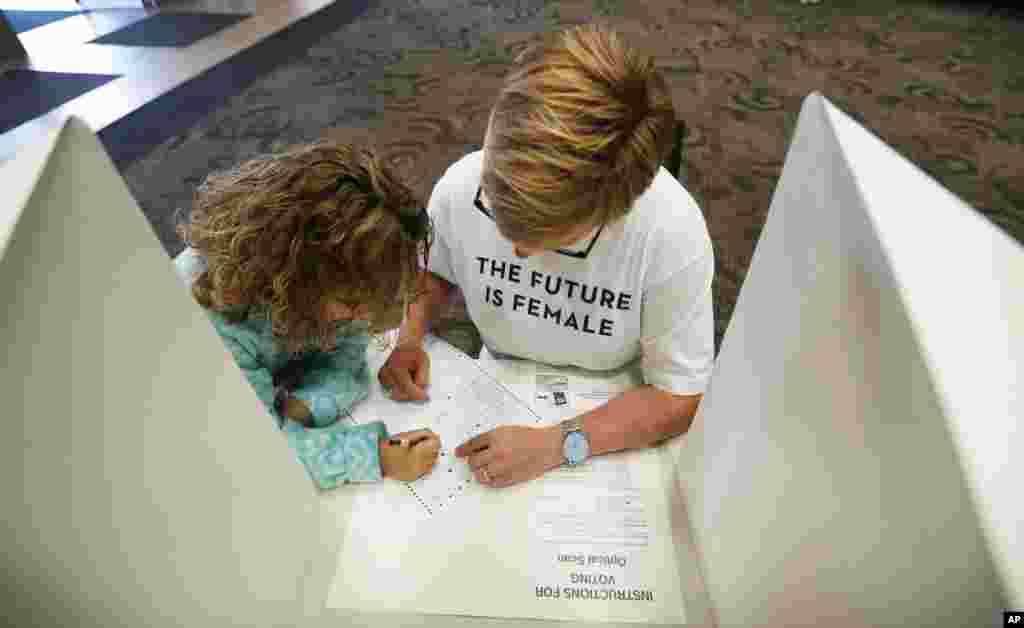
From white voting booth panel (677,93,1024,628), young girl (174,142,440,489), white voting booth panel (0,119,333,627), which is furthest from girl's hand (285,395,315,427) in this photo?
white voting booth panel (677,93,1024,628)

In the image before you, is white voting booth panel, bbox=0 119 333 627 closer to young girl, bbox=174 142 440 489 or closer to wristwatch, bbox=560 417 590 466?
young girl, bbox=174 142 440 489

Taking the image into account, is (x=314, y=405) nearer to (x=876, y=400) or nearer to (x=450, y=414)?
(x=450, y=414)

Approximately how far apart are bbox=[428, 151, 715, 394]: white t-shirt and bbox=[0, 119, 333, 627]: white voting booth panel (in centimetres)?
39

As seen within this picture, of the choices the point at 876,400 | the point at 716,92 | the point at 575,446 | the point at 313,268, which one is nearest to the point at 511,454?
the point at 575,446

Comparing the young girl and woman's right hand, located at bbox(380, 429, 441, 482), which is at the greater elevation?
the young girl

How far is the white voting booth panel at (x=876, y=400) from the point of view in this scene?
21 centimetres

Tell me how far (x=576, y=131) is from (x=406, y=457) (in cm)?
42

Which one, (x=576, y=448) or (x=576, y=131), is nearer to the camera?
(x=576, y=131)

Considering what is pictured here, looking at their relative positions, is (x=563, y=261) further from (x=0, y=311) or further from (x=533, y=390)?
(x=0, y=311)

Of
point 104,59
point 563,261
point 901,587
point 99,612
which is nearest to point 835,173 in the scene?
point 901,587

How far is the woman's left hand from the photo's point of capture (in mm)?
631

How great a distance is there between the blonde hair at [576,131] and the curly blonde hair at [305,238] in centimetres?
13

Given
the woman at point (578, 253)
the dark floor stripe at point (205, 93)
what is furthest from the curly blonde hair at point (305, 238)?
the dark floor stripe at point (205, 93)

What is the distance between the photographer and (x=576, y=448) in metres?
0.66
